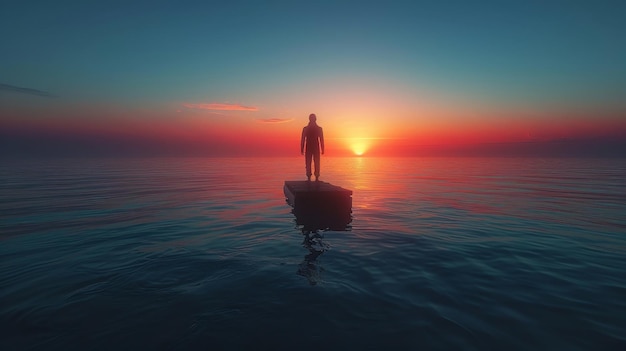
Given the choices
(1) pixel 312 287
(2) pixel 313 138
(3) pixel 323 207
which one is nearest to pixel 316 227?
(3) pixel 323 207

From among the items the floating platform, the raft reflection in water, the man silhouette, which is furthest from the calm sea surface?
the man silhouette

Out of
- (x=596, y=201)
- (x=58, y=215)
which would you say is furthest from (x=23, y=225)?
(x=596, y=201)

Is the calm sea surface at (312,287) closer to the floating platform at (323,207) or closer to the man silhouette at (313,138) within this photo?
the floating platform at (323,207)

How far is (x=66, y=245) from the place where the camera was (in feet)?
25.6

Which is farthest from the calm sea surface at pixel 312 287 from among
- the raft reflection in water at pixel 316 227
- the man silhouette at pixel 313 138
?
the man silhouette at pixel 313 138

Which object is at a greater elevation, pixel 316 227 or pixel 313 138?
pixel 313 138

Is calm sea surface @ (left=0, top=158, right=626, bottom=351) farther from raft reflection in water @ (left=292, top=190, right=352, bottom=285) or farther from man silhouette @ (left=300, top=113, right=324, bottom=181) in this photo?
man silhouette @ (left=300, top=113, right=324, bottom=181)

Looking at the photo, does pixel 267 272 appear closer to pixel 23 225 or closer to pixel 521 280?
pixel 521 280

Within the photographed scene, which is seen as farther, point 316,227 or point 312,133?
point 312,133

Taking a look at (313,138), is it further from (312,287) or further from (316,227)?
(312,287)

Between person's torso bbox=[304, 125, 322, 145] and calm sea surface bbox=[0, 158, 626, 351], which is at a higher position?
person's torso bbox=[304, 125, 322, 145]

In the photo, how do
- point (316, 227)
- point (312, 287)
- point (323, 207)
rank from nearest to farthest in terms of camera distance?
1. point (312, 287)
2. point (316, 227)
3. point (323, 207)

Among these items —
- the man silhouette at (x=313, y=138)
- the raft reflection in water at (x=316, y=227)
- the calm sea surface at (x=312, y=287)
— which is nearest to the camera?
the calm sea surface at (x=312, y=287)

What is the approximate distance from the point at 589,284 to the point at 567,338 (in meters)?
2.57
